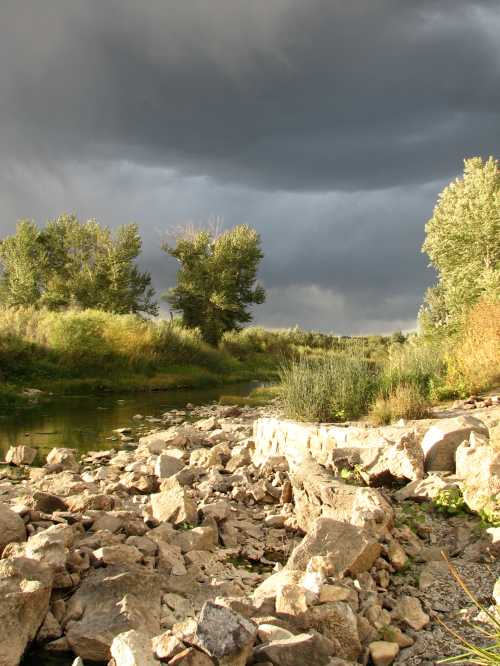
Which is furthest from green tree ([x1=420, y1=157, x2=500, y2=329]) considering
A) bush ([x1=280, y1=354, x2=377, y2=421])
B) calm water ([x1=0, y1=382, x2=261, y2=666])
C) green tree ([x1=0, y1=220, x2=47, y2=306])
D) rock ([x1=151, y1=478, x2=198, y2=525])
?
green tree ([x1=0, y1=220, x2=47, y2=306])

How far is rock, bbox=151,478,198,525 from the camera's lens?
5.51m

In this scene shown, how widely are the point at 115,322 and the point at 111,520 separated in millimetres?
23914

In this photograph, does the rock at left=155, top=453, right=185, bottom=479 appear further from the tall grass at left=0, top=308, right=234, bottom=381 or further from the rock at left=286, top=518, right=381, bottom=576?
the tall grass at left=0, top=308, right=234, bottom=381

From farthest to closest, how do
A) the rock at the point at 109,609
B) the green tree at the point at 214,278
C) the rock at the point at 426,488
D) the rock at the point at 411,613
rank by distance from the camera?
the green tree at the point at 214,278 → the rock at the point at 426,488 → the rock at the point at 411,613 → the rock at the point at 109,609

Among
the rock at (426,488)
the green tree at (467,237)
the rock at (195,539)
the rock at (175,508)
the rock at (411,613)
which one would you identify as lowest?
the rock at (411,613)

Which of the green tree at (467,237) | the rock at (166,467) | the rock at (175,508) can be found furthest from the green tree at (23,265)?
the rock at (175,508)

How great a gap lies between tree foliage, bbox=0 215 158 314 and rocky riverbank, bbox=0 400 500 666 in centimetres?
3379

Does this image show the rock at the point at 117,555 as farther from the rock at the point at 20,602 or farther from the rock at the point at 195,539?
the rock at the point at 195,539

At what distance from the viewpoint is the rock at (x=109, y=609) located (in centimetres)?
362

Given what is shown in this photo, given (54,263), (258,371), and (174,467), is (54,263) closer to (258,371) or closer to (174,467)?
(258,371)

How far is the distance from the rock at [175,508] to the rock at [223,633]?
232 centimetres

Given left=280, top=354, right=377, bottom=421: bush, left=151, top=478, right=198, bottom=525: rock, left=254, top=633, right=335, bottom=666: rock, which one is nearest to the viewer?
left=254, top=633, right=335, bottom=666: rock

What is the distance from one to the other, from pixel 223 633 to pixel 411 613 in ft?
4.97

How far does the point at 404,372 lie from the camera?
11391mm
